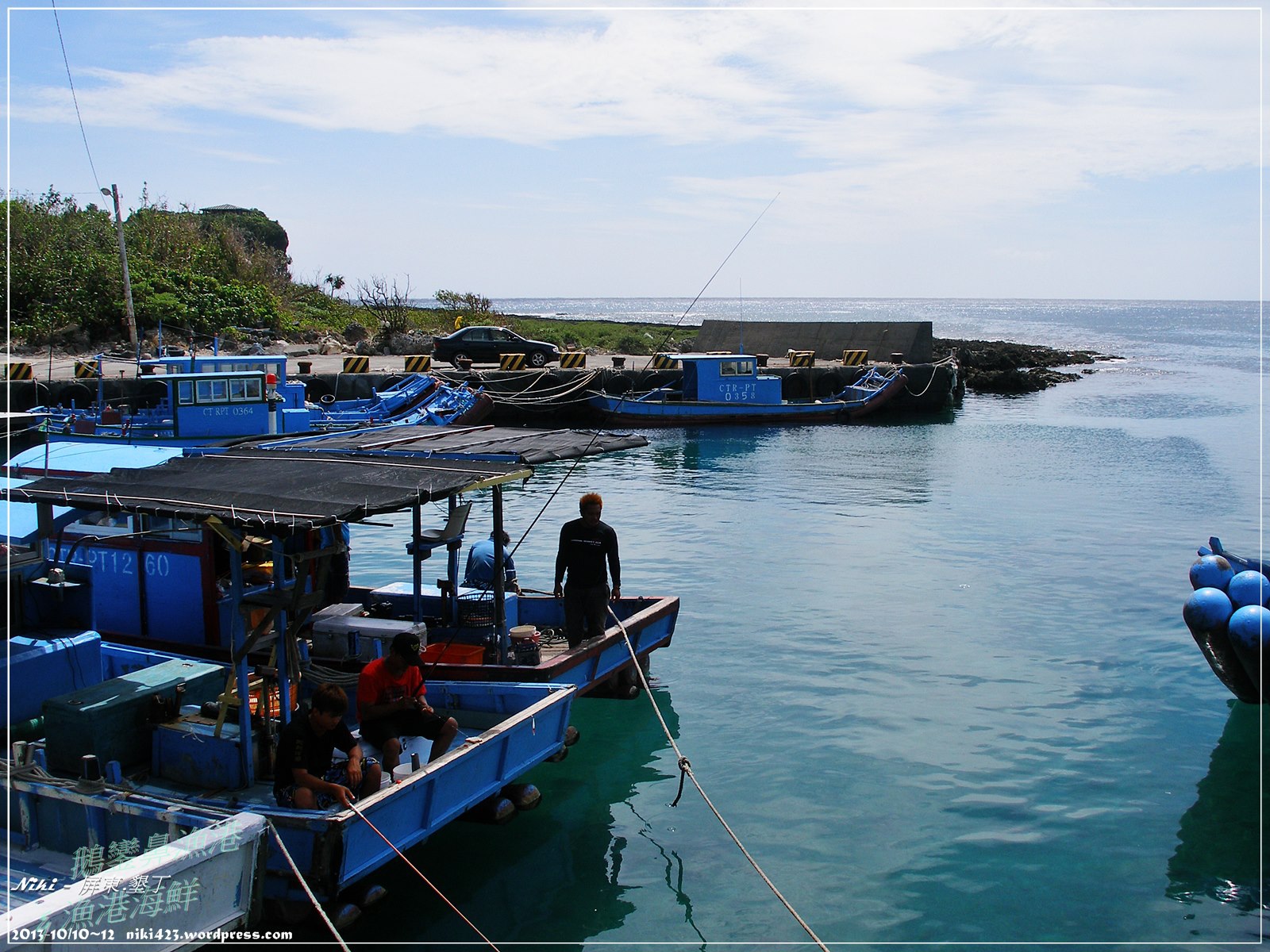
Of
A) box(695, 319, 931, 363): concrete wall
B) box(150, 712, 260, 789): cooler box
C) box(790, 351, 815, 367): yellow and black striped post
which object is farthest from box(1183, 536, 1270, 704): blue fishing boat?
box(695, 319, 931, 363): concrete wall

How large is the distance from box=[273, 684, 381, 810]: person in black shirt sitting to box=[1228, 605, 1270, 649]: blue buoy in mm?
8266

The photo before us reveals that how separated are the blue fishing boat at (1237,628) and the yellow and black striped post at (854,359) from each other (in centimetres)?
3471

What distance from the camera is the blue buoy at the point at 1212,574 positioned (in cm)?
1096

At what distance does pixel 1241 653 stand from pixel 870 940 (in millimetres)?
5442

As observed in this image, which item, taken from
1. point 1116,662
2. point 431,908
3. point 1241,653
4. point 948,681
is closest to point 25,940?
point 431,908

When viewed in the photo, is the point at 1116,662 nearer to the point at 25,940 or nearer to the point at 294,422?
the point at 25,940

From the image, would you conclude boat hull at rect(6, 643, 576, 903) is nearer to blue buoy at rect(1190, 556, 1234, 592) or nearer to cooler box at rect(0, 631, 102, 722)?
cooler box at rect(0, 631, 102, 722)

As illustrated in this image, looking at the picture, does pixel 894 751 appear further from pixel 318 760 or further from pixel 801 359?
pixel 801 359

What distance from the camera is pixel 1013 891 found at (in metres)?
7.75

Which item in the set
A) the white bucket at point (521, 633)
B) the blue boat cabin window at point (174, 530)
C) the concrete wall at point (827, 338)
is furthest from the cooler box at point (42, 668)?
the concrete wall at point (827, 338)

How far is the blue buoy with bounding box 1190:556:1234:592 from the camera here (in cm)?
1096

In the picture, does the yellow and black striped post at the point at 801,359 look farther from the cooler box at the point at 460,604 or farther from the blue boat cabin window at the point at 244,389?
the cooler box at the point at 460,604

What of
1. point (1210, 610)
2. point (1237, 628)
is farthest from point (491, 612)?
point (1237, 628)

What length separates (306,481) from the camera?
7.89 meters
